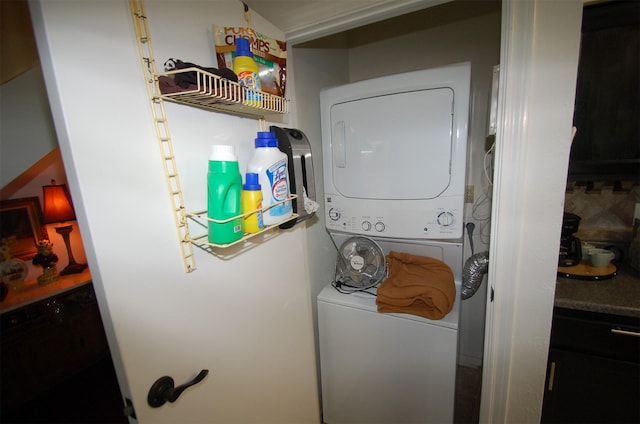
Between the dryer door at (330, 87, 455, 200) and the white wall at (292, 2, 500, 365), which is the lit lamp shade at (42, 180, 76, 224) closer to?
the white wall at (292, 2, 500, 365)

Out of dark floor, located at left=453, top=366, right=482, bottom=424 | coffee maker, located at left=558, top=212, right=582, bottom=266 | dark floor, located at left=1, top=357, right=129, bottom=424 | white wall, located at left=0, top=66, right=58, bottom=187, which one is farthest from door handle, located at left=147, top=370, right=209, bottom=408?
coffee maker, located at left=558, top=212, right=582, bottom=266

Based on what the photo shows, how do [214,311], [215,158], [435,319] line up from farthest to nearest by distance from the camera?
[435,319] < [214,311] < [215,158]

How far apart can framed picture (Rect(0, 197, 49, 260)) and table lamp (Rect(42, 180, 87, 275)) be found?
0.05 m

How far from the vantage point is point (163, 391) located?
0.72 m

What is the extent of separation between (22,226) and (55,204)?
208mm

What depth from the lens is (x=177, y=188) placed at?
0.73 metres

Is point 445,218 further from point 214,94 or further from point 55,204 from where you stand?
point 55,204

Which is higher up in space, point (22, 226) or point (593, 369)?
point (22, 226)

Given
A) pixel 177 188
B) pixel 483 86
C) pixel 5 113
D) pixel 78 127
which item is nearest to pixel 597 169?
pixel 483 86

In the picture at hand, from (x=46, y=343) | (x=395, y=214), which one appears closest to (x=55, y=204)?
(x=46, y=343)

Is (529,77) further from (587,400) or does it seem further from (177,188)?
(587,400)

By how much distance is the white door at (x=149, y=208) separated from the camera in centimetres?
54

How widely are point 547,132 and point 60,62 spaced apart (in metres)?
1.22

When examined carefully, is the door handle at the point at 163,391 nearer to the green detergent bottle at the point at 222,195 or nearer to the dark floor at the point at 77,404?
the green detergent bottle at the point at 222,195
